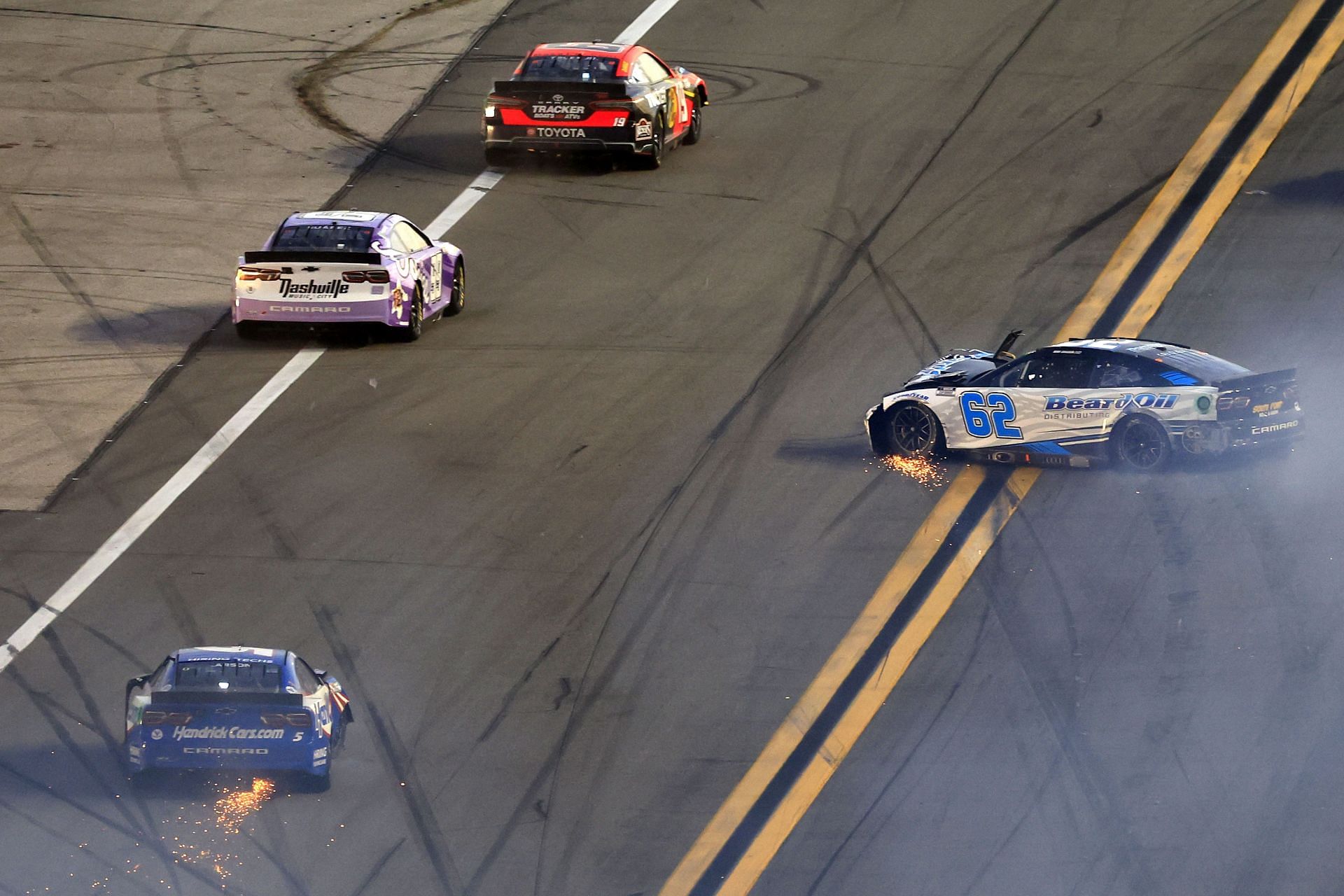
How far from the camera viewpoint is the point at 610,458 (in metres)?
19.7

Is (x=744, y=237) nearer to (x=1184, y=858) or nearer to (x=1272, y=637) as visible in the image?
(x=1272, y=637)

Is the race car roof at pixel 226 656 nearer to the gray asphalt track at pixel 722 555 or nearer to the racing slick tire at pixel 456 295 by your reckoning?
the gray asphalt track at pixel 722 555

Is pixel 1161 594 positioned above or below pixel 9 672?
above

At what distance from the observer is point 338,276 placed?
21844 mm

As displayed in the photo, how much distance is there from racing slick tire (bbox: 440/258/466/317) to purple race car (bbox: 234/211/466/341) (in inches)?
19.6

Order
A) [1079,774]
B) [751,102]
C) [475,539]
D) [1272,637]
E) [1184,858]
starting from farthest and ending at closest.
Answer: [751,102]
[475,539]
[1272,637]
[1079,774]
[1184,858]

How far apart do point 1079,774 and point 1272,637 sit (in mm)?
2653

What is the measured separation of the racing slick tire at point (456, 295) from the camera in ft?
76.6

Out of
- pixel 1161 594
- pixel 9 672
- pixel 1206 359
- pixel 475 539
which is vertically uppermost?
pixel 1206 359

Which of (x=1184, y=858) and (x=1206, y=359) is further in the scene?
(x=1206, y=359)

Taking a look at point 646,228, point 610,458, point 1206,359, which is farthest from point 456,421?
point 1206,359

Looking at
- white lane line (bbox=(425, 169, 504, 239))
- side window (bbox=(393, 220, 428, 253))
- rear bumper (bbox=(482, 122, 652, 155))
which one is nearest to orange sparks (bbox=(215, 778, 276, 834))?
side window (bbox=(393, 220, 428, 253))

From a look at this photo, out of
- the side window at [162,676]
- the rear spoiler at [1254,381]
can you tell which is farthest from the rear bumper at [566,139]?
the side window at [162,676]

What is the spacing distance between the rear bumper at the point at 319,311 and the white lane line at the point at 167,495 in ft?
1.79
